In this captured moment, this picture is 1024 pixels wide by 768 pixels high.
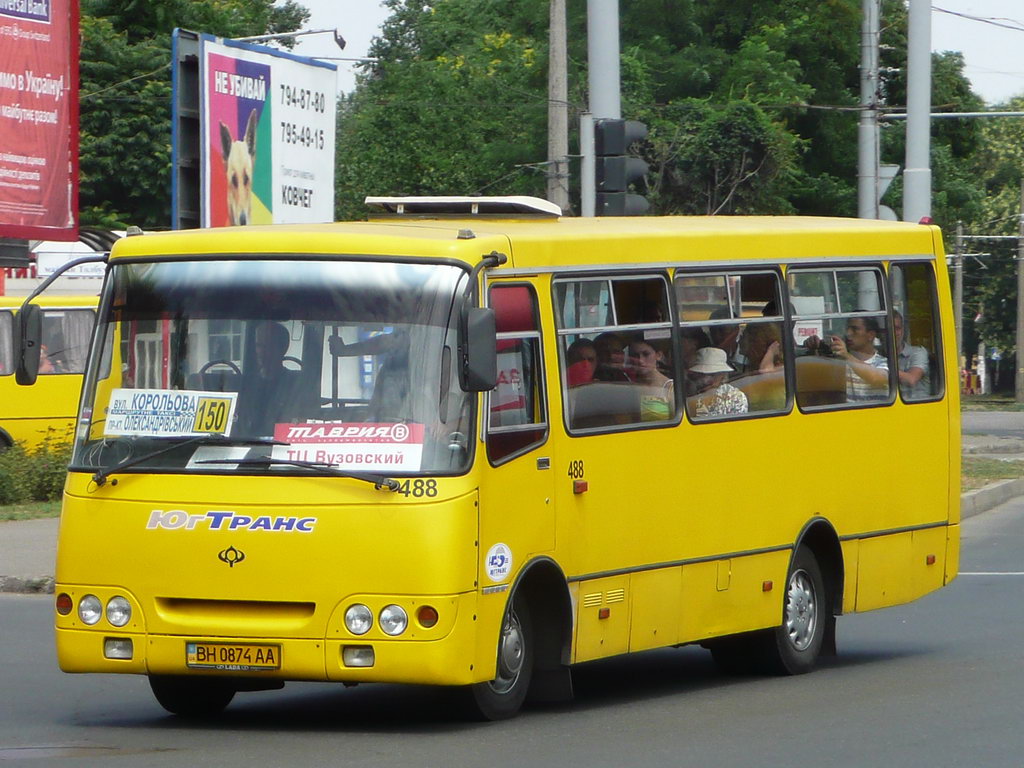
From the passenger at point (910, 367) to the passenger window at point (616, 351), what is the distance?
258 cm

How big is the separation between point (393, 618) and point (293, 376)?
3.84 feet

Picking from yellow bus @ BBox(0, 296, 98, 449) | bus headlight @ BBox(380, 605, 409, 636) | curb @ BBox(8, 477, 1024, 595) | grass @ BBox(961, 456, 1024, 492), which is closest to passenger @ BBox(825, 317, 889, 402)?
bus headlight @ BBox(380, 605, 409, 636)

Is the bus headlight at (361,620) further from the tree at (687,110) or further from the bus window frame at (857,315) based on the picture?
the tree at (687,110)

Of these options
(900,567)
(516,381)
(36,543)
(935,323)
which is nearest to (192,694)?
(516,381)

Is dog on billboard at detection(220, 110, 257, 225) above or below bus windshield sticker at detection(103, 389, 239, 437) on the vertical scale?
above

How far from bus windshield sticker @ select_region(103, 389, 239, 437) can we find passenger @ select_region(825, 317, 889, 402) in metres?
4.38

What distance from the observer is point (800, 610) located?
11953 millimetres

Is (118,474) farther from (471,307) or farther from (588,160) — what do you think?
(588,160)

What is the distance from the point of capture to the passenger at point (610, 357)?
10.1m

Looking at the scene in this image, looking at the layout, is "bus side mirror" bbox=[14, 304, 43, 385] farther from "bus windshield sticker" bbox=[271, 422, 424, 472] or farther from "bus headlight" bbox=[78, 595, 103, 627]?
"bus windshield sticker" bbox=[271, 422, 424, 472]

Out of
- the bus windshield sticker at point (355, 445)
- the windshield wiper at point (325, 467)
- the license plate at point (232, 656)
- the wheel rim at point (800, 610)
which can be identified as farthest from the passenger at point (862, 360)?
the license plate at point (232, 656)

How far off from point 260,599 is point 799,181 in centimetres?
4232

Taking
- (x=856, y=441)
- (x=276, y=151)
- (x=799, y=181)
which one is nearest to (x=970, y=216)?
(x=799, y=181)

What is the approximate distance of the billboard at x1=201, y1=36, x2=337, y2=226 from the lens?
22.8 metres
